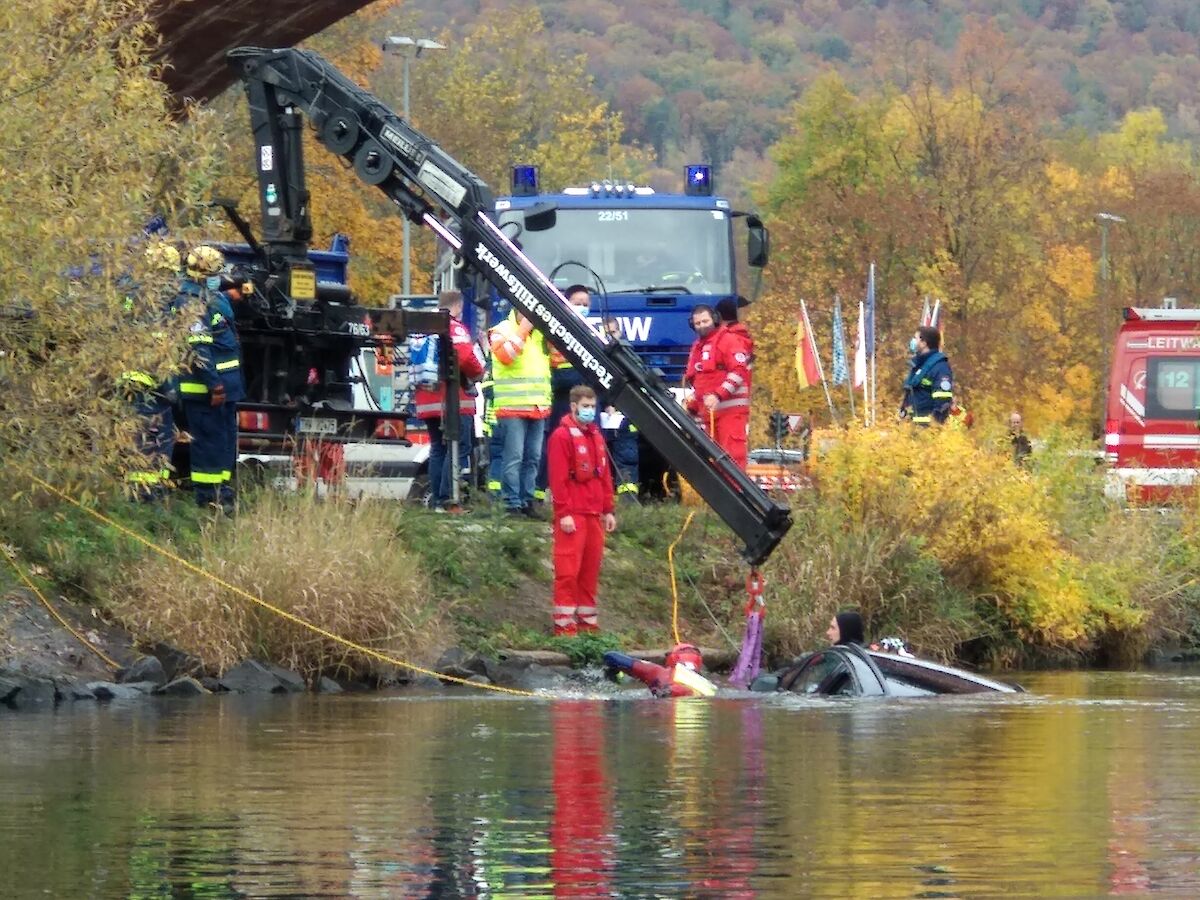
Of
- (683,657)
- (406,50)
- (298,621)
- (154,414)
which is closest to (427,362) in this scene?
(154,414)

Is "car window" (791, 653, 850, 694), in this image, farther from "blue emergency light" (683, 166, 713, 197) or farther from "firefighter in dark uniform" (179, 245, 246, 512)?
"blue emergency light" (683, 166, 713, 197)

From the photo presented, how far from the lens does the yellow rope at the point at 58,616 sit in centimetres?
1830

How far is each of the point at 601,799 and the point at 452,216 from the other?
11006 millimetres

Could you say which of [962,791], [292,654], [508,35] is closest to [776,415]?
[292,654]

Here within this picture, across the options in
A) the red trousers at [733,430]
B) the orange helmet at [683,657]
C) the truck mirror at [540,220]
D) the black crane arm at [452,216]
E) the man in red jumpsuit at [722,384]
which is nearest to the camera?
the orange helmet at [683,657]

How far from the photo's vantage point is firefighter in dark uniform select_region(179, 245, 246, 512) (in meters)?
20.4

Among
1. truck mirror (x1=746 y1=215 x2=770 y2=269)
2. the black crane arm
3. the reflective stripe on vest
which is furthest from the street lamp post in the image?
the reflective stripe on vest

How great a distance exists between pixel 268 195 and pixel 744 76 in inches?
6856

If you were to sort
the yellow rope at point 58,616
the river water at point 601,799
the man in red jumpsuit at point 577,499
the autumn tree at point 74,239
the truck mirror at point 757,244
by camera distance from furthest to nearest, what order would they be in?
the truck mirror at point 757,244 → the man in red jumpsuit at point 577,499 → the yellow rope at point 58,616 → the autumn tree at point 74,239 → the river water at point 601,799

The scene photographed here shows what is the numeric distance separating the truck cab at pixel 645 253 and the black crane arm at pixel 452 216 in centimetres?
352

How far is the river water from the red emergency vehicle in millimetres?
16624

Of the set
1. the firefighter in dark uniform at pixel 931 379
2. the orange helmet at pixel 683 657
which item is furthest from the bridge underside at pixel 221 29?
the orange helmet at pixel 683 657

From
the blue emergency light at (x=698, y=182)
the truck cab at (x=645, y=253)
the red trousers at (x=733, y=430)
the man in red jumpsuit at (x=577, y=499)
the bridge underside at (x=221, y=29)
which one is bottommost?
the man in red jumpsuit at (x=577, y=499)

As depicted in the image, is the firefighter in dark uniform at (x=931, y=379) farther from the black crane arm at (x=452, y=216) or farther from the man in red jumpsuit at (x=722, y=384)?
the black crane arm at (x=452, y=216)
